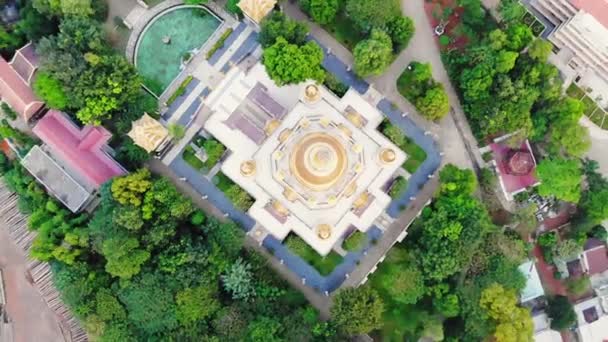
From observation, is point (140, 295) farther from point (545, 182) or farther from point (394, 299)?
point (545, 182)

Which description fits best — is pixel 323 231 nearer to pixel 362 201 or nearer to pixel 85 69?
pixel 362 201

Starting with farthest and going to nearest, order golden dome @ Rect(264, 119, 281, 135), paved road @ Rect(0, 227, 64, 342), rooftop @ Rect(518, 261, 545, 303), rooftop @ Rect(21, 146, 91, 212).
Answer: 1. paved road @ Rect(0, 227, 64, 342)
2. rooftop @ Rect(21, 146, 91, 212)
3. rooftop @ Rect(518, 261, 545, 303)
4. golden dome @ Rect(264, 119, 281, 135)

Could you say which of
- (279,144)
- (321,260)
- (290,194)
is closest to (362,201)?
(290,194)

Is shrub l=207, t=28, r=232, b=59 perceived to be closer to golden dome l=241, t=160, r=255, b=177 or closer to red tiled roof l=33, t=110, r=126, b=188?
red tiled roof l=33, t=110, r=126, b=188

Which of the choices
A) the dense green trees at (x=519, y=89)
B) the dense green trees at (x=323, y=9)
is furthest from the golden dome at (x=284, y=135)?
the dense green trees at (x=519, y=89)

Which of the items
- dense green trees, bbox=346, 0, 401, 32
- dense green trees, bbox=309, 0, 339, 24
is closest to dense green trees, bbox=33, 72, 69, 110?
dense green trees, bbox=309, 0, 339, 24

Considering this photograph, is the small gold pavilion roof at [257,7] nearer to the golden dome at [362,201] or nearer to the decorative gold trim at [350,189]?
the decorative gold trim at [350,189]

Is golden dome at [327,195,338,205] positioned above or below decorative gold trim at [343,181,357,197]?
below

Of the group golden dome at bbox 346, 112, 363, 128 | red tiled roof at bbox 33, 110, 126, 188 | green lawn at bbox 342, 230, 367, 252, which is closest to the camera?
golden dome at bbox 346, 112, 363, 128
